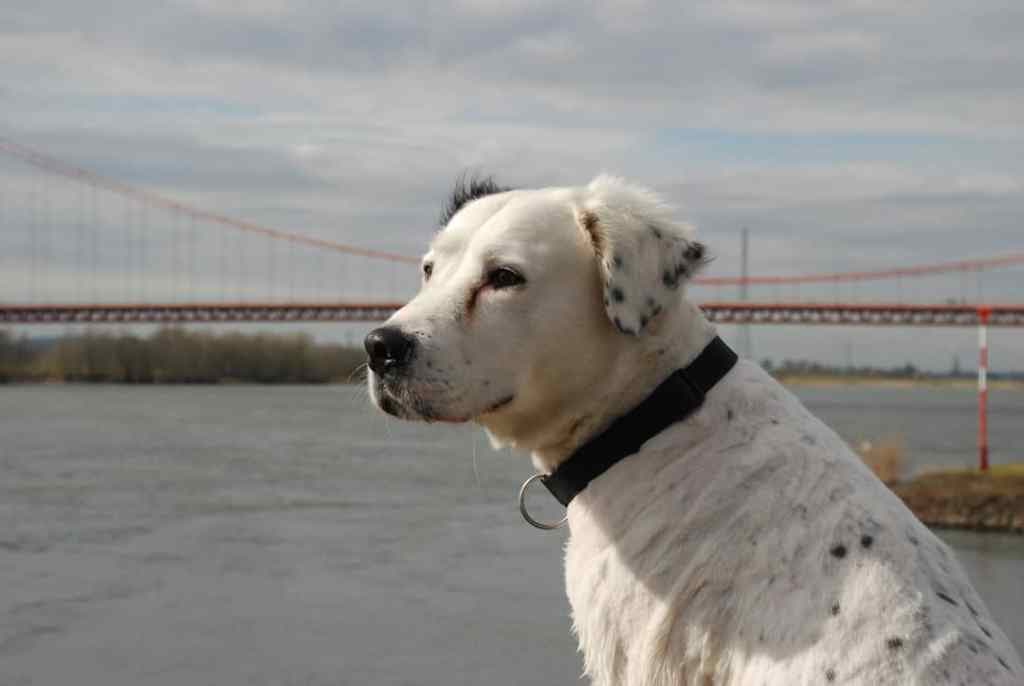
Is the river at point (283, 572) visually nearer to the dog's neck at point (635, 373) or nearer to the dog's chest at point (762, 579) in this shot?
the dog's neck at point (635, 373)

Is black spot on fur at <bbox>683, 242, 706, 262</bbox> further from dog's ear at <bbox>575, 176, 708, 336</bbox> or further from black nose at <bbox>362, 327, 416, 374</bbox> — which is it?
black nose at <bbox>362, 327, 416, 374</bbox>

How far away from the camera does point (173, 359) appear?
8094 centimetres

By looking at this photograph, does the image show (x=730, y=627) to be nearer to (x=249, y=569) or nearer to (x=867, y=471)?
(x=867, y=471)

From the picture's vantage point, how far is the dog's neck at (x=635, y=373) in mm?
2516

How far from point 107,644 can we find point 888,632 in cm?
1029

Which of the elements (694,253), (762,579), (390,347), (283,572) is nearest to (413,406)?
(390,347)

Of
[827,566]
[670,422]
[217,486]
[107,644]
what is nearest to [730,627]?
[827,566]

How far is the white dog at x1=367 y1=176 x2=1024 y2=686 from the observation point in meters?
2.19

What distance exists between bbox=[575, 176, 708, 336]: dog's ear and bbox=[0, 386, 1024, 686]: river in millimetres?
684

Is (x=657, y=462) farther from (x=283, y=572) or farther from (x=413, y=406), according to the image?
(x=283, y=572)

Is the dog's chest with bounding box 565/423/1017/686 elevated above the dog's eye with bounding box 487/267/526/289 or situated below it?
below

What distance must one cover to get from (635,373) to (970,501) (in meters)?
16.6

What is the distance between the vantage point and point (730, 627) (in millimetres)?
2293

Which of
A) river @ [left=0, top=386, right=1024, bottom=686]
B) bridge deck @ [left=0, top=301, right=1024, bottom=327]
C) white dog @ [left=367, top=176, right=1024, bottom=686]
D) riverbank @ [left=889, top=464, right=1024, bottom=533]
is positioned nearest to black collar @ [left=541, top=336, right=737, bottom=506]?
white dog @ [left=367, top=176, right=1024, bottom=686]
